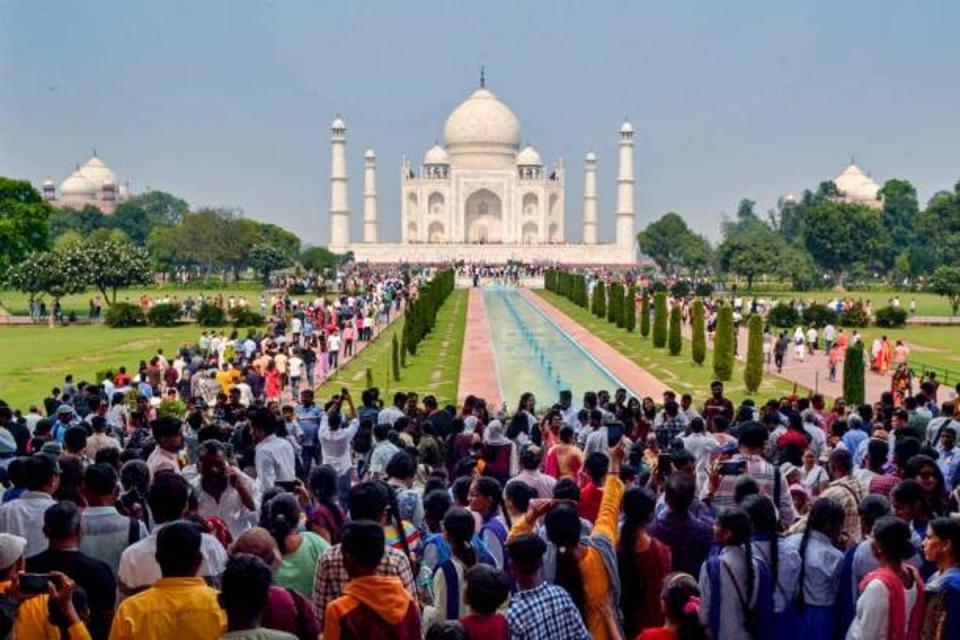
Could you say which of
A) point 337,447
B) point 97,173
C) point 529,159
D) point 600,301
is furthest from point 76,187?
point 337,447

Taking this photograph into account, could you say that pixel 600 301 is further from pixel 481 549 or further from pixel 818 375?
pixel 481 549

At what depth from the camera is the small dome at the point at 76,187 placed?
277 feet

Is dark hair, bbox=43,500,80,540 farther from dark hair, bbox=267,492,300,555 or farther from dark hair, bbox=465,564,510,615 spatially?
dark hair, bbox=465,564,510,615

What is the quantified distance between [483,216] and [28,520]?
65281 millimetres

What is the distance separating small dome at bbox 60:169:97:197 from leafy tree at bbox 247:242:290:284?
4130 cm

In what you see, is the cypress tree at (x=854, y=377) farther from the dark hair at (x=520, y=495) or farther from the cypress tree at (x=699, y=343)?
the dark hair at (x=520, y=495)

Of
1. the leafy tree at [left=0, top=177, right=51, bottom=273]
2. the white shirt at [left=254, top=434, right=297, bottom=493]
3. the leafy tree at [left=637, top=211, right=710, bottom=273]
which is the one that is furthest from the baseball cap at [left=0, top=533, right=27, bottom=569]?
the leafy tree at [left=637, top=211, right=710, bottom=273]

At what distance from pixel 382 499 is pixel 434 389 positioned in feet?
40.4

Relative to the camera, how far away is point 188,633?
323 cm

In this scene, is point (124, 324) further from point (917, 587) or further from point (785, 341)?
point (917, 587)

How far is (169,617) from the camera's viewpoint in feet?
10.6

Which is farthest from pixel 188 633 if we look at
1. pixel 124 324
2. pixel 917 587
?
pixel 124 324

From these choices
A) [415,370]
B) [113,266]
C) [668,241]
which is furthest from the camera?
[668,241]

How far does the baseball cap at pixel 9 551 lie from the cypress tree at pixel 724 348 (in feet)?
48.9
